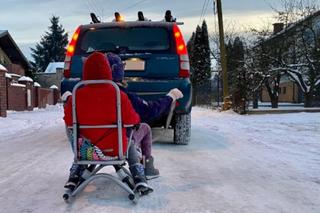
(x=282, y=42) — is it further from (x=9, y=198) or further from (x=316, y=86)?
(x=9, y=198)

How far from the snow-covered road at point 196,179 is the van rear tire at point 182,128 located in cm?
15

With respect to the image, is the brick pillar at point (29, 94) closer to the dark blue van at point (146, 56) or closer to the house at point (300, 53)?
the house at point (300, 53)

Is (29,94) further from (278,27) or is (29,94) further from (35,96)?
(278,27)

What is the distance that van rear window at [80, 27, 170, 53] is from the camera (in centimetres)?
637

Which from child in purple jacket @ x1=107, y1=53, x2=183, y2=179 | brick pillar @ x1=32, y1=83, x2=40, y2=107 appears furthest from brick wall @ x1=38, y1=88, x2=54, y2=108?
child in purple jacket @ x1=107, y1=53, x2=183, y2=179

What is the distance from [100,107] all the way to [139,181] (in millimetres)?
734

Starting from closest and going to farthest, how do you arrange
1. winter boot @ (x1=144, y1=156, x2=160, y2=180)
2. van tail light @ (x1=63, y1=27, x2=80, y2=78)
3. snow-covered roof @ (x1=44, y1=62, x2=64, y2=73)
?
1. winter boot @ (x1=144, y1=156, x2=160, y2=180)
2. van tail light @ (x1=63, y1=27, x2=80, y2=78)
3. snow-covered roof @ (x1=44, y1=62, x2=64, y2=73)

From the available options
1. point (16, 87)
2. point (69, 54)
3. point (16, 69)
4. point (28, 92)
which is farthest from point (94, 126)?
point (16, 69)

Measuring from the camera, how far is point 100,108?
11.7ft

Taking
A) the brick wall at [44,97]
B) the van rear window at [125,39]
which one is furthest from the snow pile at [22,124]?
the brick wall at [44,97]

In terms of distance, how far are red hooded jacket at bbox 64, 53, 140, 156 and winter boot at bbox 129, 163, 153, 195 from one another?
0.81ft

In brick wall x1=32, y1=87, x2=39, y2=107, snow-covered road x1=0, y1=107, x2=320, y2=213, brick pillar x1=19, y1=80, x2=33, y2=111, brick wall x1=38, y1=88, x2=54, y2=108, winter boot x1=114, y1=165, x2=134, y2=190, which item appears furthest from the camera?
brick wall x1=38, y1=88, x2=54, y2=108

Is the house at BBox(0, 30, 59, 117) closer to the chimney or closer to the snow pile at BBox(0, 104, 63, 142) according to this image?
the snow pile at BBox(0, 104, 63, 142)

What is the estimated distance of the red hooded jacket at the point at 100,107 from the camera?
3.56 metres
